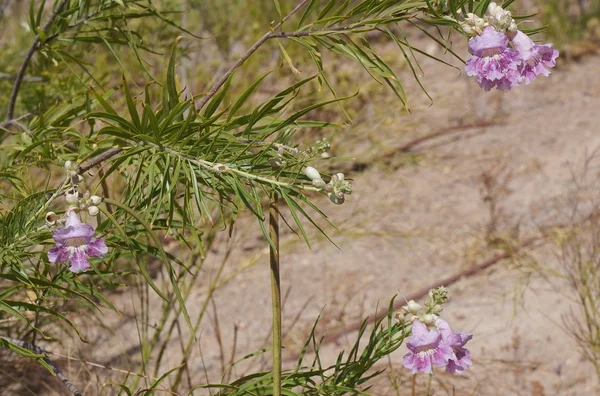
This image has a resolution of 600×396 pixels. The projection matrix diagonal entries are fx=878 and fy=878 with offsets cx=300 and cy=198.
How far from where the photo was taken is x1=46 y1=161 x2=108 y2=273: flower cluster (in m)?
1.24

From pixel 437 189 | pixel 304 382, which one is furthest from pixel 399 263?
pixel 304 382

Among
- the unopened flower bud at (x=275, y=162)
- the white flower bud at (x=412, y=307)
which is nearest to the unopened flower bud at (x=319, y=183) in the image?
the unopened flower bud at (x=275, y=162)

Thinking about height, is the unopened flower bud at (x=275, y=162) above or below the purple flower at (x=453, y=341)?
above

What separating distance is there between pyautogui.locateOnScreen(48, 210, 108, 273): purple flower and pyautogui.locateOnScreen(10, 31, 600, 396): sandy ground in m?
1.11

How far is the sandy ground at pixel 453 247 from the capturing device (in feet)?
9.27

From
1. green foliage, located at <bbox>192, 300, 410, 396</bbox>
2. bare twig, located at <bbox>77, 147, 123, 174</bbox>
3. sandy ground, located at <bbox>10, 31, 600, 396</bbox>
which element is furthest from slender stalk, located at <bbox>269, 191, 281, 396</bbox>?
sandy ground, located at <bbox>10, 31, 600, 396</bbox>

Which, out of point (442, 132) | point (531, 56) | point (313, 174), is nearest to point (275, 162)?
point (313, 174)

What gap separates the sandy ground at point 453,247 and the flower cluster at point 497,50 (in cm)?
113

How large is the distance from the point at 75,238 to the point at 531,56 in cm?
72

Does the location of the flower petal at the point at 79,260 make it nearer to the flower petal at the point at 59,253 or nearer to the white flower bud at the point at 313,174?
the flower petal at the point at 59,253

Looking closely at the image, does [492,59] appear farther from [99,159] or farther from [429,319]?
[99,159]

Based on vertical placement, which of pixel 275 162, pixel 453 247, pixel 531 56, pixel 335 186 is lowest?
pixel 335 186

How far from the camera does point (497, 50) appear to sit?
1.28 m

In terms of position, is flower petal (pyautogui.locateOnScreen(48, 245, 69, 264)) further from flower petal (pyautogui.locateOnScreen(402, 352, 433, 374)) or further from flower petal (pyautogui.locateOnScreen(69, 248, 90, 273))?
flower petal (pyautogui.locateOnScreen(402, 352, 433, 374))
